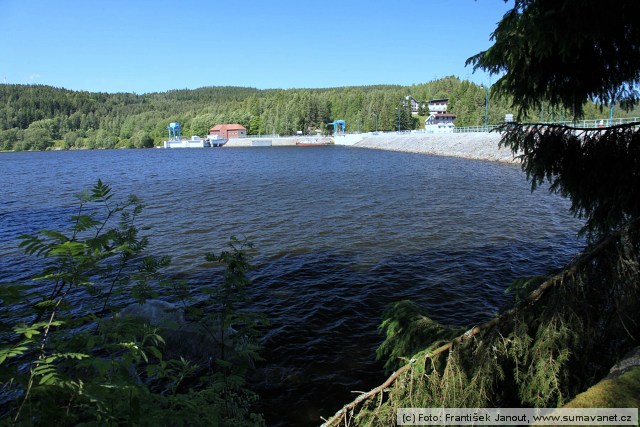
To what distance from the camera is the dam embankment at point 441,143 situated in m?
59.4

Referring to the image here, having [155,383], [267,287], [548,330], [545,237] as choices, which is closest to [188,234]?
[267,287]

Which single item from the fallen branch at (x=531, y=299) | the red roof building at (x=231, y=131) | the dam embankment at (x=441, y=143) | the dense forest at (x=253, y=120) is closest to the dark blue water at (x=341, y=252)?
the fallen branch at (x=531, y=299)

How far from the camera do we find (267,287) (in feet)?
40.5

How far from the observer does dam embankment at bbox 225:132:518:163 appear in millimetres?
59356

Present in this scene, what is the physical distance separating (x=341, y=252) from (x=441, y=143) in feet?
225

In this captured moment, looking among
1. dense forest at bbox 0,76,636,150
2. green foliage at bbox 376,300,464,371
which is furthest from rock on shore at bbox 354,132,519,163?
green foliage at bbox 376,300,464,371

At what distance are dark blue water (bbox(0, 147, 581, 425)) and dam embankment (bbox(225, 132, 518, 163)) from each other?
1302 centimetres

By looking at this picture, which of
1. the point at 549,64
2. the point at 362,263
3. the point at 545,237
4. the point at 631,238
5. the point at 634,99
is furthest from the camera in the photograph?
the point at 545,237

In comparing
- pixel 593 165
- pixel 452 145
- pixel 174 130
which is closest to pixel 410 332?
pixel 593 165

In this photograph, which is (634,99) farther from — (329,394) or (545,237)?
(545,237)

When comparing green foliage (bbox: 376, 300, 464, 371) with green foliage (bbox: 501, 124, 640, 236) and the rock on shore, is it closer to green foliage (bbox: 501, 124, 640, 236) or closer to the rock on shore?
green foliage (bbox: 501, 124, 640, 236)

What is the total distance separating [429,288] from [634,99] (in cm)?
751

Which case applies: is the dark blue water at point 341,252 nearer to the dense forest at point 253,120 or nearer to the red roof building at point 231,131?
the dense forest at point 253,120

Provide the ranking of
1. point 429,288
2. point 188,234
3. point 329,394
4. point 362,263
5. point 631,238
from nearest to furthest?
point 631,238 < point 329,394 < point 429,288 < point 362,263 < point 188,234
